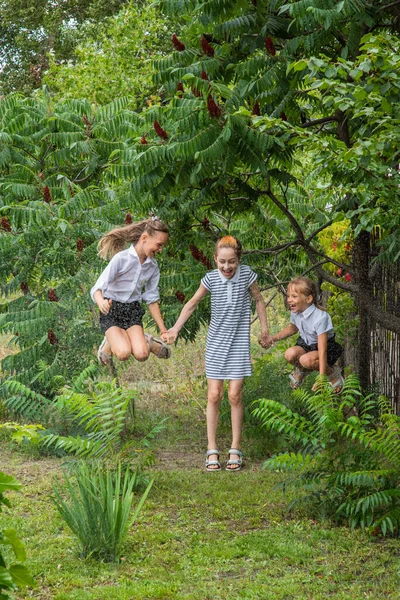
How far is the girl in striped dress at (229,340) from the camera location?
25.3ft

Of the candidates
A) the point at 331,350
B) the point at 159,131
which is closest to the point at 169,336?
the point at 331,350

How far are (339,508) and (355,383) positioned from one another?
85cm

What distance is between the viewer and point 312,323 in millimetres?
7617

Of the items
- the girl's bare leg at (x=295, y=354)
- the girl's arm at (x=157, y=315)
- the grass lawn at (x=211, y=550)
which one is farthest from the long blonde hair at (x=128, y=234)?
the grass lawn at (x=211, y=550)

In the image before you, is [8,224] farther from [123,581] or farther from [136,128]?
[123,581]

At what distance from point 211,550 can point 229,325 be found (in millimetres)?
2628

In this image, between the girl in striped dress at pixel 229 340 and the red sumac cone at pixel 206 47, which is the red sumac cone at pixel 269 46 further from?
the girl in striped dress at pixel 229 340

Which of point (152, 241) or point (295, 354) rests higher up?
point (152, 241)

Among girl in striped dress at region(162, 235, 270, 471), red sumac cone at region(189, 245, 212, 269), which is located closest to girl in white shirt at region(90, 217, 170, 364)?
girl in striped dress at region(162, 235, 270, 471)

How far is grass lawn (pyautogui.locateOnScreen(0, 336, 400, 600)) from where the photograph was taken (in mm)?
4918

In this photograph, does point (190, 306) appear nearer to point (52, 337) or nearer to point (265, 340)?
point (265, 340)

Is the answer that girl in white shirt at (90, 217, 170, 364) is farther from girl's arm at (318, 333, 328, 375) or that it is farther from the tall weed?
the tall weed

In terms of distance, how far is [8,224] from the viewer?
8547mm

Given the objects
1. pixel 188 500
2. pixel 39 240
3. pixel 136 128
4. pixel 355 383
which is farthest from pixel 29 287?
pixel 355 383
